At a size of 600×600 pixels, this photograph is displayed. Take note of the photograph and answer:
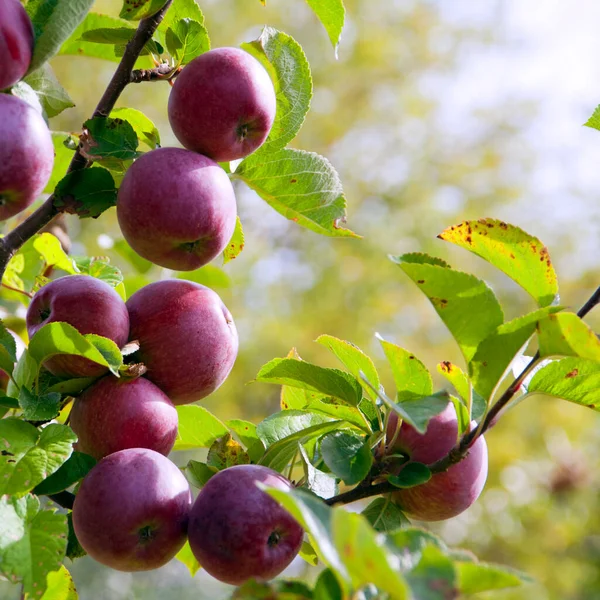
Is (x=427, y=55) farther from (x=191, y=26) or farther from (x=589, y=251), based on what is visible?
(x=191, y=26)

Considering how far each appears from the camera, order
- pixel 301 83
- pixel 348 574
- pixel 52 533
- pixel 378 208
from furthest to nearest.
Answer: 1. pixel 378 208
2. pixel 301 83
3. pixel 52 533
4. pixel 348 574

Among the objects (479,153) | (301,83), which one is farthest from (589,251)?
(301,83)

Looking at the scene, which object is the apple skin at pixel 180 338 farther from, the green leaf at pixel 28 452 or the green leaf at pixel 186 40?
the green leaf at pixel 186 40

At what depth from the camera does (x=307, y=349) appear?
20.3 ft

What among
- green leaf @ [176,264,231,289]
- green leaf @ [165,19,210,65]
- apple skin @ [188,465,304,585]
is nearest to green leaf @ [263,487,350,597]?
apple skin @ [188,465,304,585]

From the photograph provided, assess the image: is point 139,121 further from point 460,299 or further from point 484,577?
point 484,577

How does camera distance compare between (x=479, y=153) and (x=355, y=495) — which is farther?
(x=479, y=153)

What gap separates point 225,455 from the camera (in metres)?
0.75

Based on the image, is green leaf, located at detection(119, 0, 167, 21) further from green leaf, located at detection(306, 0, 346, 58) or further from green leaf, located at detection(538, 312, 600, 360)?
green leaf, located at detection(538, 312, 600, 360)

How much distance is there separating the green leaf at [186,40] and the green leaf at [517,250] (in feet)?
1.08

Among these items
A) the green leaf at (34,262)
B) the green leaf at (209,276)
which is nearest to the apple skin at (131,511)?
the green leaf at (34,262)

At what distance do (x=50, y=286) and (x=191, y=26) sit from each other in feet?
0.96

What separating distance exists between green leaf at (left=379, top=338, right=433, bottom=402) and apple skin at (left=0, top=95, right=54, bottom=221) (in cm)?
33

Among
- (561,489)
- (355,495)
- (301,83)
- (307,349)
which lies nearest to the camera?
(355,495)
